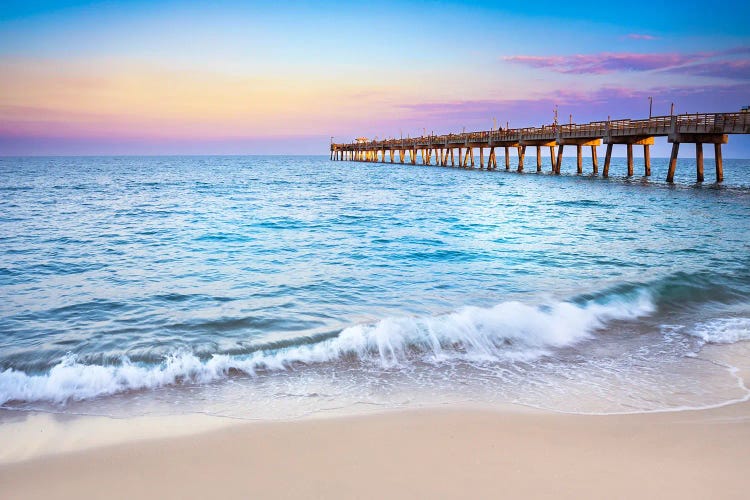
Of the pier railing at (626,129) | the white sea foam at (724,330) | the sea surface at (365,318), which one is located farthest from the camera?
the pier railing at (626,129)

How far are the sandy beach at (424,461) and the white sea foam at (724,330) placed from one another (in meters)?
3.06

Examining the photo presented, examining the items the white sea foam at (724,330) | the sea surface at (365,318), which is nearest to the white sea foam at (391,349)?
the sea surface at (365,318)

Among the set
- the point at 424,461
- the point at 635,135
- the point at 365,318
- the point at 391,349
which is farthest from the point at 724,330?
the point at 635,135

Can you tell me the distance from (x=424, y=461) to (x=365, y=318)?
15.3 feet

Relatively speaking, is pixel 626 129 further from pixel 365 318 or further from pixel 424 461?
pixel 424 461

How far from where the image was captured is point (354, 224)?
22250 millimetres

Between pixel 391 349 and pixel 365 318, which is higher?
pixel 365 318

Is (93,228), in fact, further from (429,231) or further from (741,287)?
(741,287)

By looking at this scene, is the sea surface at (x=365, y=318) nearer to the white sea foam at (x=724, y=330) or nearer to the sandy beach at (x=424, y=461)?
the white sea foam at (x=724, y=330)

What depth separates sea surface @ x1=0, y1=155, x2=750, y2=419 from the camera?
18.9 ft

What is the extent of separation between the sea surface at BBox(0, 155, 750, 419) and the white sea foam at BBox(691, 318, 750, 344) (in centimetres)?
5

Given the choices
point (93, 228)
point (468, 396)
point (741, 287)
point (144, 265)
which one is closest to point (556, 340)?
point (468, 396)

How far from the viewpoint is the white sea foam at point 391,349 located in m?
5.99

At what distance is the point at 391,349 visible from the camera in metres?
7.27
